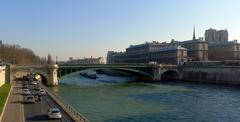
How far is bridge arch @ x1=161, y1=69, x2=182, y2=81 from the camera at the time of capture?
11936 cm

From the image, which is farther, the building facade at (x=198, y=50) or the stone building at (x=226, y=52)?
the stone building at (x=226, y=52)

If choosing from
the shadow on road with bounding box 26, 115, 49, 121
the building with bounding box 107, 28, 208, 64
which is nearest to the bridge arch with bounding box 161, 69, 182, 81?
the building with bounding box 107, 28, 208, 64

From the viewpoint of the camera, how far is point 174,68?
120 metres

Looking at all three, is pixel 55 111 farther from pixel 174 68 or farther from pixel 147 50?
pixel 147 50

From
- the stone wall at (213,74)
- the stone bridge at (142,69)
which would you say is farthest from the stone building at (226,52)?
the stone wall at (213,74)

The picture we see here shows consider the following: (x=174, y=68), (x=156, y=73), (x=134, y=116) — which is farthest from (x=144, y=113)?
(x=174, y=68)

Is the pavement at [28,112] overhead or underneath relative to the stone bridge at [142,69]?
underneath

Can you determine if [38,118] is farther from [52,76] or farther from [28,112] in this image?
[52,76]

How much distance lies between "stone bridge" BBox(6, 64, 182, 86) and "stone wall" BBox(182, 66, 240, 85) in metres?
4.58

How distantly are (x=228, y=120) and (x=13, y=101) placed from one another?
25824mm

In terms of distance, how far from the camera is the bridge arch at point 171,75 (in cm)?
11936

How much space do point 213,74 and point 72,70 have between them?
36.5 meters

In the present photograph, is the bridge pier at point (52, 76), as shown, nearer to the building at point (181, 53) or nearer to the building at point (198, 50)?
the building at point (181, 53)

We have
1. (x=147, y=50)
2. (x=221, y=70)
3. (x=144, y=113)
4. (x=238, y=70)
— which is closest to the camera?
(x=144, y=113)
